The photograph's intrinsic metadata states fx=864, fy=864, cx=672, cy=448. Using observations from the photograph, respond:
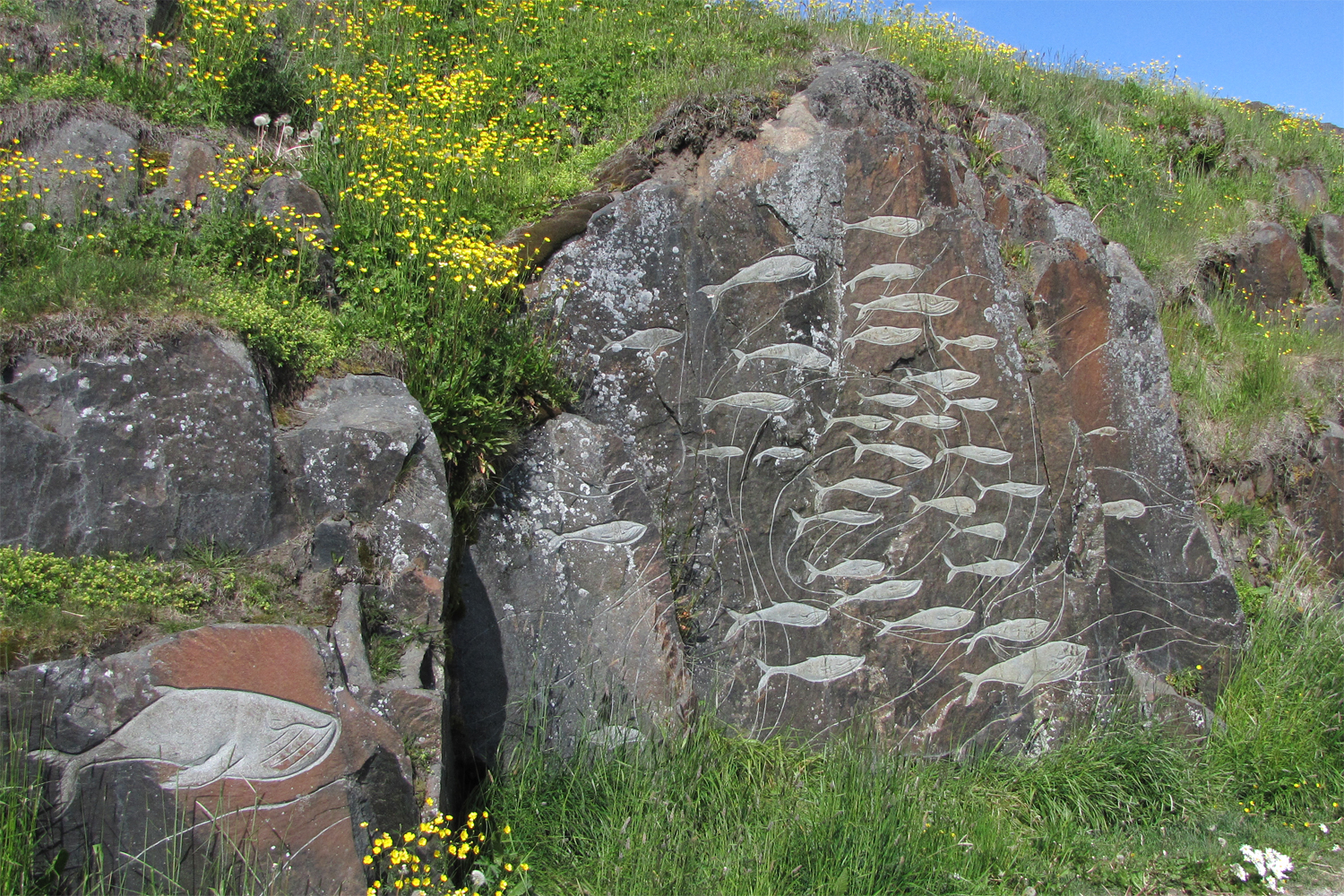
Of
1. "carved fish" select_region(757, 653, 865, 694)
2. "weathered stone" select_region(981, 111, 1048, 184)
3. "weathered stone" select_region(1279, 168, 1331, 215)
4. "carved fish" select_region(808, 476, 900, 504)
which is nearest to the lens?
"carved fish" select_region(757, 653, 865, 694)

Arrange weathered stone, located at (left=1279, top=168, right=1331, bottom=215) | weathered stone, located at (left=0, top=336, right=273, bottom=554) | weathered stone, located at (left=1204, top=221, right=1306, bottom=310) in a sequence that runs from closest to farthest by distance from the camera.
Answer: weathered stone, located at (left=0, top=336, right=273, bottom=554) → weathered stone, located at (left=1204, top=221, right=1306, bottom=310) → weathered stone, located at (left=1279, top=168, right=1331, bottom=215)

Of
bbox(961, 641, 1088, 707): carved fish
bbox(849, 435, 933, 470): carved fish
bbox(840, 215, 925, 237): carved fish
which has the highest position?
bbox(840, 215, 925, 237): carved fish

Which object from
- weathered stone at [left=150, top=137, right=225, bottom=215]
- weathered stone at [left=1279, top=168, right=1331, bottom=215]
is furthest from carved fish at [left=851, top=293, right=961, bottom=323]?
weathered stone at [left=1279, top=168, right=1331, bottom=215]

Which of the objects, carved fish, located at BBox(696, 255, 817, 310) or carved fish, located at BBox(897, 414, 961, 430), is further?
carved fish, located at BBox(897, 414, 961, 430)

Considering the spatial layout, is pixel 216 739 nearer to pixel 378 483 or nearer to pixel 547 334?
pixel 378 483

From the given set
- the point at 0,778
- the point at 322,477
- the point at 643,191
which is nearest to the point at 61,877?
the point at 0,778

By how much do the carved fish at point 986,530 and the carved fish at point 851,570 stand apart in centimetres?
50

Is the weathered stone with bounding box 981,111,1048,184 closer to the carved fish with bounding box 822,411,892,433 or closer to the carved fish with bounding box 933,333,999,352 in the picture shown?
the carved fish with bounding box 933,333,999,352

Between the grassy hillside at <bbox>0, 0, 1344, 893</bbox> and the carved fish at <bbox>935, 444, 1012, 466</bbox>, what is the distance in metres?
Answer: 1.70

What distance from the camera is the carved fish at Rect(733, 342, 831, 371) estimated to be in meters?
4.93

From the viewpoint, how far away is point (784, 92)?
5645 millimetres

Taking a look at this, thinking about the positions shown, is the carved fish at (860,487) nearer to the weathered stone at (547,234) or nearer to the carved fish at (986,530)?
the carved fish at (986,530)

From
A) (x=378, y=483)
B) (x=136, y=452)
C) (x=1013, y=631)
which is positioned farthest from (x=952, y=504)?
(x=136, y=452)

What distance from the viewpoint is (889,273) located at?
5137mm
